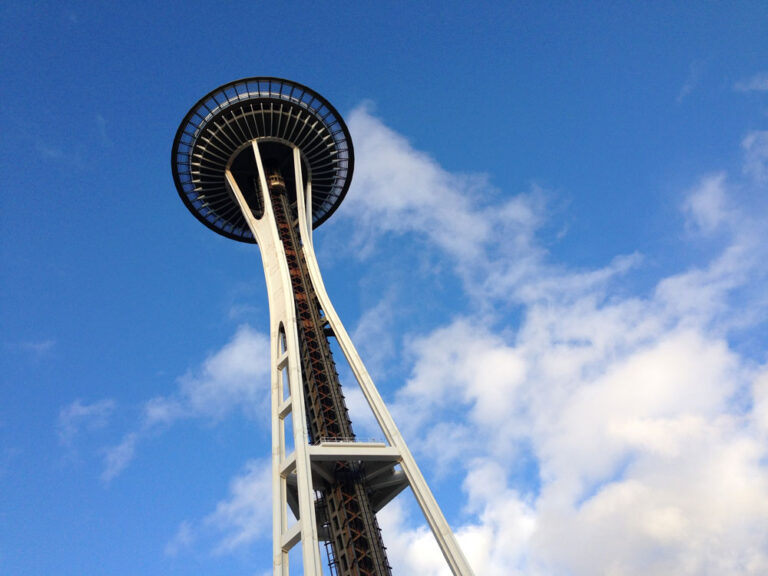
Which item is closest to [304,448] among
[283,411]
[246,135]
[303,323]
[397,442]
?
[283,411]

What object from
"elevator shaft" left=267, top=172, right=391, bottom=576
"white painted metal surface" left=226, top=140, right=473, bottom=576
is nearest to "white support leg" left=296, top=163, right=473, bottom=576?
"white painted metal surface" left=226, top=140, right=473, bottom=576

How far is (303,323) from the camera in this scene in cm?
4038

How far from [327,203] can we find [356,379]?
26190mm

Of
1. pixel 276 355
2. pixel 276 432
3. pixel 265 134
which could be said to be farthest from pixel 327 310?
pixel 265 134

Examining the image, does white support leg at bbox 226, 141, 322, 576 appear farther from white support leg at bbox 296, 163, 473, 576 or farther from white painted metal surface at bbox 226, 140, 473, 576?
white support leg at bbox 296, 163, 473, 576

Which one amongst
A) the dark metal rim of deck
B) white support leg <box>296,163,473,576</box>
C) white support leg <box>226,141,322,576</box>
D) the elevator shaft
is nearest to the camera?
white support leg <box>226,141,322,576</box>

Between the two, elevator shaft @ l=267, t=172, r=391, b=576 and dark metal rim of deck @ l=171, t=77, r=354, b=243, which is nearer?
elevator shaft @ l=267, t=172, r=391, b=576

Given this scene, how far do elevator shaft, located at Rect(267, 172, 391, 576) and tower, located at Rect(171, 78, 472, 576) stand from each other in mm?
60

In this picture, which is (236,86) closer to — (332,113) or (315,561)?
(332,113)

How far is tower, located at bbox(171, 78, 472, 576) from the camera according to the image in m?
29.6

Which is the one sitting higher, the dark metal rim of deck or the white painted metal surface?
the dark metal rim of deck

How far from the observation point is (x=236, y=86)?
49.1m

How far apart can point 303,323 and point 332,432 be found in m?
8.25

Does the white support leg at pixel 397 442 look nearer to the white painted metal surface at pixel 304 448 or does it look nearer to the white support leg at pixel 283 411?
the white painted metal surface at pixel 304 448
